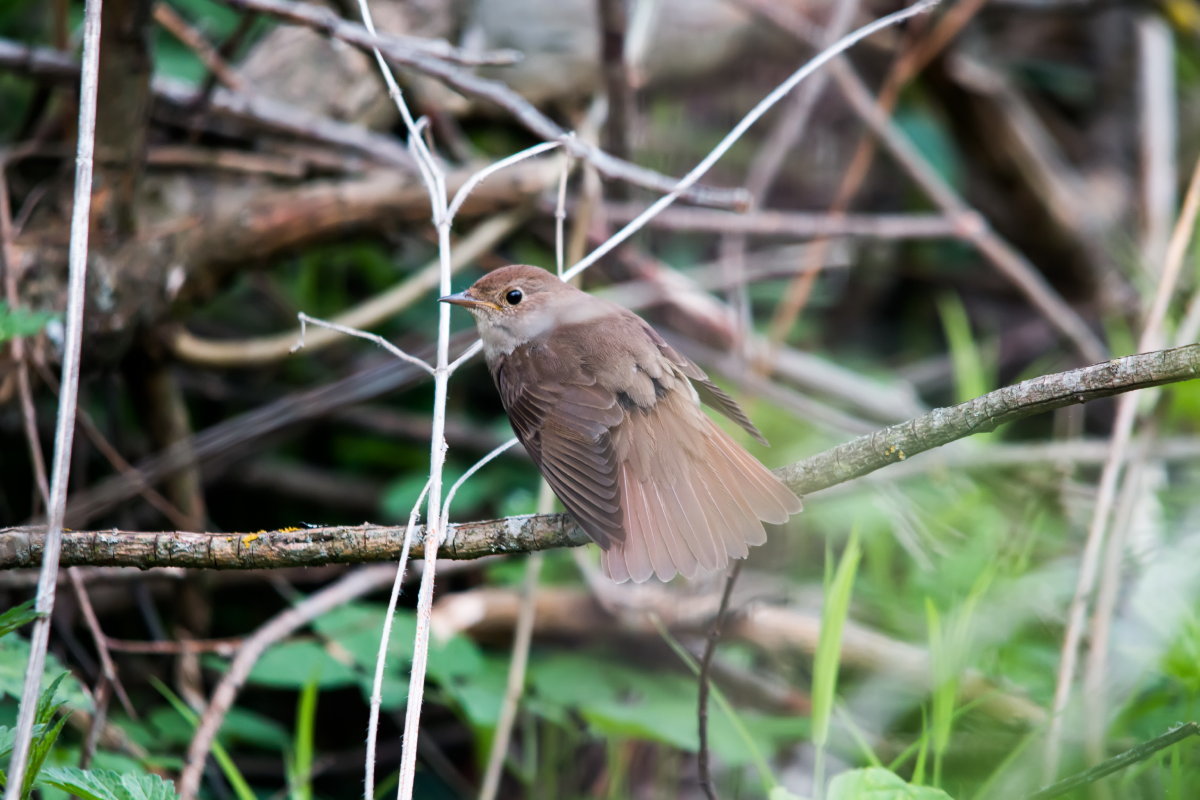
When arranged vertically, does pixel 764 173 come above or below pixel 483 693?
above

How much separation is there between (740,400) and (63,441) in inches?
119

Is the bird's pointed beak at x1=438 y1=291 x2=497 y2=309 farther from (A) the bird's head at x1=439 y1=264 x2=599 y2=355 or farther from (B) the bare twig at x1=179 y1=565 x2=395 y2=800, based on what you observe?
(B) the bare twig at x1=179 y1=565 x2=395 y2=800

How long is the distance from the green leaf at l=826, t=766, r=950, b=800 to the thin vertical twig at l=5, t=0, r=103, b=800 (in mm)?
1324

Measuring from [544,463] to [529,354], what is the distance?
506mm

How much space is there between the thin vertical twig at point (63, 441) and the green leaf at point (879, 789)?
4.34 ft

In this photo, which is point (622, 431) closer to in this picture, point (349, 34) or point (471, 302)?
point (471, 302)

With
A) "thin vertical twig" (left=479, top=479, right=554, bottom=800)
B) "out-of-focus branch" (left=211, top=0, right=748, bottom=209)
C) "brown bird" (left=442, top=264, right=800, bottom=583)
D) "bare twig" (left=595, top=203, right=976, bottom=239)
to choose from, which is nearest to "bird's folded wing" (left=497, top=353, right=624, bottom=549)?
"brown bird" (left=442, top=264, right=800, bottom=583)

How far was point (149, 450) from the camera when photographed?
3836 mm

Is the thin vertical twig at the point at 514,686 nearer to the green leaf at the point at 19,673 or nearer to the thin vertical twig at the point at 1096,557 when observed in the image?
the green leaf at the point at 19,673

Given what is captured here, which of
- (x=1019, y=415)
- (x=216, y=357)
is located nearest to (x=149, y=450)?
(x=216, y=357)

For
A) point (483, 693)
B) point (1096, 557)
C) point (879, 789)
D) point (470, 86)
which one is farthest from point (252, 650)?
point (1096, 557)

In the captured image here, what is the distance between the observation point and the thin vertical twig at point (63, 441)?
1556 millimetres

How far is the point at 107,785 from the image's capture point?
1783mm

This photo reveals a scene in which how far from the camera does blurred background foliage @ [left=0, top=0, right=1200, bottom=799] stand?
3014mm
